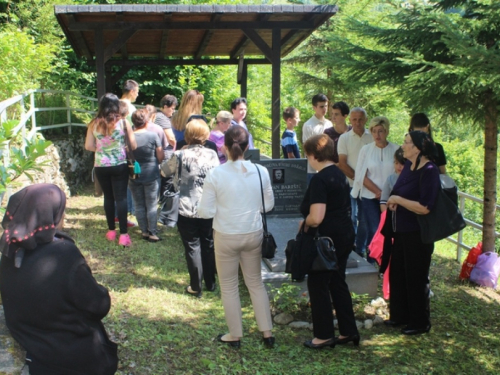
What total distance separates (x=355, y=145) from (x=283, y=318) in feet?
8.30

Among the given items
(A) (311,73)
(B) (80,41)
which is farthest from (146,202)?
(A) (311,73)

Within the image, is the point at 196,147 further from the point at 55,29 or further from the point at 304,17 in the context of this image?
the point at 55,29

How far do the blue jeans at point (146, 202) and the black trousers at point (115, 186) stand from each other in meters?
0.29

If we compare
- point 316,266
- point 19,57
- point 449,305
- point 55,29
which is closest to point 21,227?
point 316,266

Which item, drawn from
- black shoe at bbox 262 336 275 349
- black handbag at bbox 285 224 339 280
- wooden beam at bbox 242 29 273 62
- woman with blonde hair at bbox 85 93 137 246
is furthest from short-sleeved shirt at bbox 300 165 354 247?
wooden beam at bbox 242 29 273 62

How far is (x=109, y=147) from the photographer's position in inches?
261

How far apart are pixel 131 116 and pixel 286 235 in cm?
261

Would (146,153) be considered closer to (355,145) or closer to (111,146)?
(111,146)

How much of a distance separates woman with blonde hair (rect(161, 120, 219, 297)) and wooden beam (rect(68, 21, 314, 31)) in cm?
369

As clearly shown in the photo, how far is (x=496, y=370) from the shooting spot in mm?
4504

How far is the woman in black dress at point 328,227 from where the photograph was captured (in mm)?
4234

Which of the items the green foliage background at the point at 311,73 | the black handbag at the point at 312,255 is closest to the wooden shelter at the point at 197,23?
the green foliage background at the point at 311,73

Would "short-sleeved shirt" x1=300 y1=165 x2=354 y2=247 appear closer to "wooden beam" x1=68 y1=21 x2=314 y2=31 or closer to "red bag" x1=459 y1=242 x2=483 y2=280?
"red bag" x1=459 y1=242 x2=483 y2=280

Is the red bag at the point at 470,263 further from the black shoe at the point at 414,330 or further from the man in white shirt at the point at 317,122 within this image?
the man in white shirt at the point at 317,122
